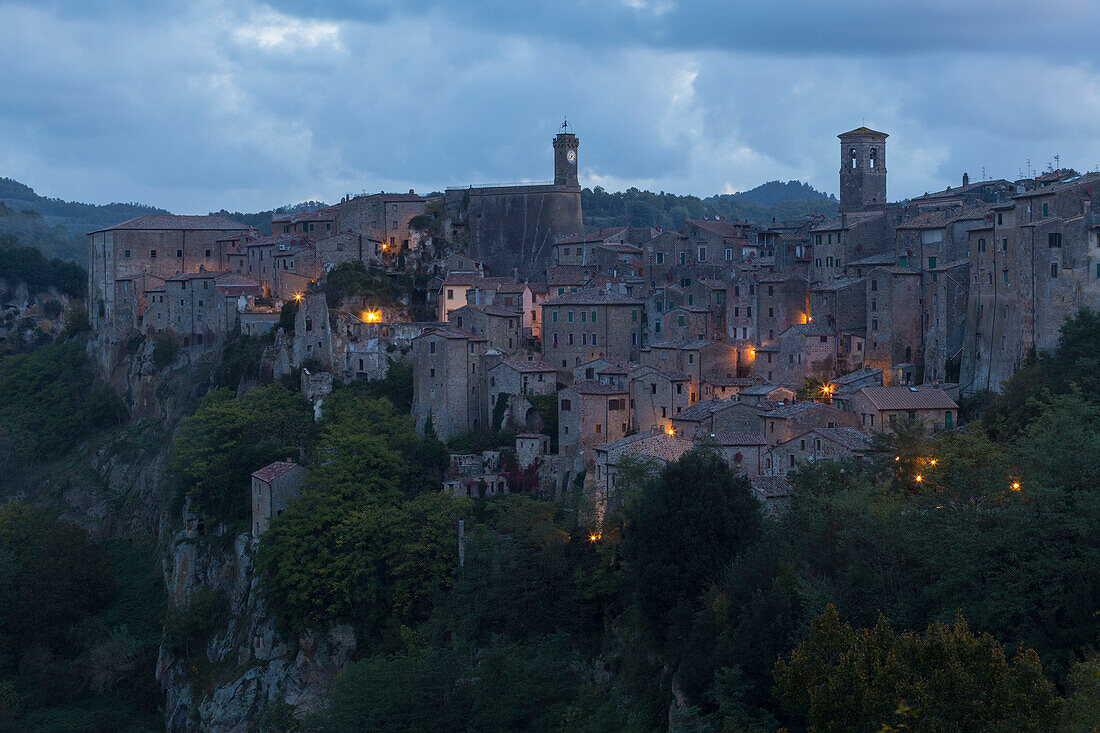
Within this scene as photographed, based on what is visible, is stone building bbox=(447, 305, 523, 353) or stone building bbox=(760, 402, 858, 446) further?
stone building bbox=(447, 305, 523, 353)

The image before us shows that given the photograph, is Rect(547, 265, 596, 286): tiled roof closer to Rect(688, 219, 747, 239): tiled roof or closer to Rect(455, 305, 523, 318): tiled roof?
Rect(455, 305, 523, 318): tiled roof

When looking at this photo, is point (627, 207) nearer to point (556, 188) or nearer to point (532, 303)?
point (556, 188)

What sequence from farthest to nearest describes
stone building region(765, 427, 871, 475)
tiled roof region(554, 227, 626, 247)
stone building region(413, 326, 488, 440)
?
tiled roof region(554, 227, 626, 247)
stone building region(413, 326, 488, 440)
stone building region(765, 427, 871, 475)

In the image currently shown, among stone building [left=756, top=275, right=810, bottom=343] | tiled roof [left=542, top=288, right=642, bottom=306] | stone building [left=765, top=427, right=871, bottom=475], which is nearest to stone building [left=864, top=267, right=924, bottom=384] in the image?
stone building [left=756, top=275, right=810, bottom=343]

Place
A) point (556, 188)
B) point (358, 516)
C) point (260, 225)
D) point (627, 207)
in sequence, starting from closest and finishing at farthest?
point (358, 516), point (556, 188), point (627, 207), point (260, 225)

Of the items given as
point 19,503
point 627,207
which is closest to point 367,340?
point 19,503

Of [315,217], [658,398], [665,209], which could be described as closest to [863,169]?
[658,398]
